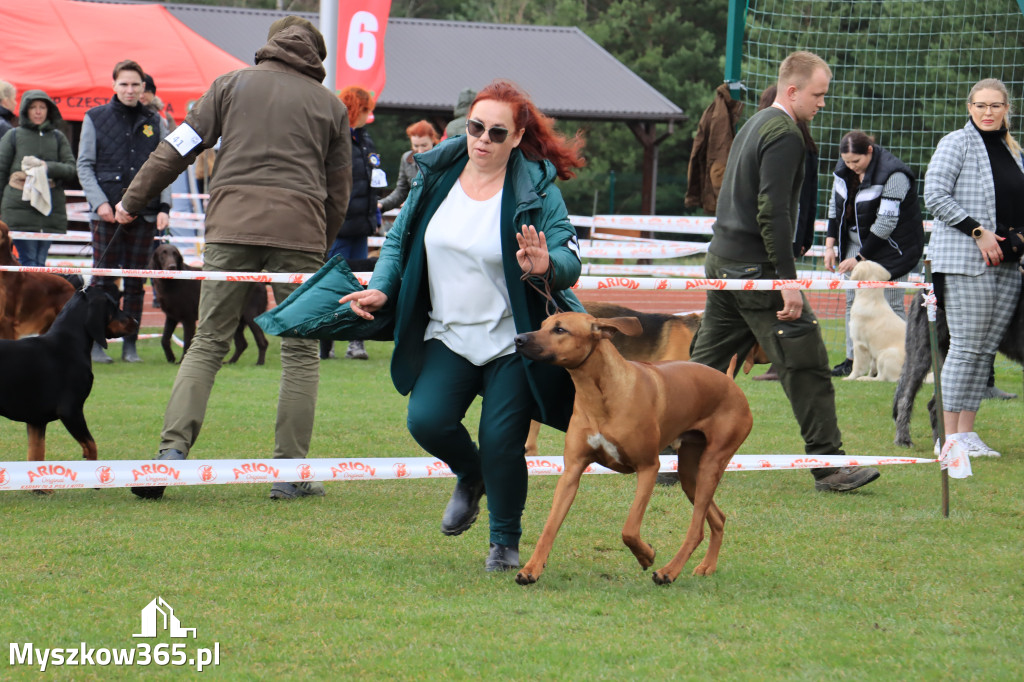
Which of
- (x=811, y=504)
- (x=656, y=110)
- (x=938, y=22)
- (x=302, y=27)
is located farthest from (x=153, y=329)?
(x=656, y=110)

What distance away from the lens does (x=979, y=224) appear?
6105 millimetres

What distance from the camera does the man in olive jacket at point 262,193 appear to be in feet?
17.1

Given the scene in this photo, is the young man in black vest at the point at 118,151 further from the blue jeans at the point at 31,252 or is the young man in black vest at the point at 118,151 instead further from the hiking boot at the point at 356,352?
the hiking boot at the point at 356,352

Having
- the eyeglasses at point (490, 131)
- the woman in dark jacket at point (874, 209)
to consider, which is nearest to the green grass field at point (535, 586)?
the eyeglasses at point (490, 131)

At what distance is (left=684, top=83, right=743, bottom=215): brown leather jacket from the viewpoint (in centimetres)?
1061

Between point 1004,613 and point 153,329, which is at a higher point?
point 1004,613

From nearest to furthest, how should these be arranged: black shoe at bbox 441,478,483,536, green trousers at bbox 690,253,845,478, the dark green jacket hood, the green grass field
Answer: the green grass field, black shoe at bbox 441,478,483,536, green trousers at bbox 690,253,845,478, the dark green jacket hood

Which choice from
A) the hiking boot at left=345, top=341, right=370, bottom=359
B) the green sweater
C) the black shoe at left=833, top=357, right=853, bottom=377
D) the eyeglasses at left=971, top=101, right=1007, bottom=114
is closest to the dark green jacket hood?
the hiking boot at left=345, top=341, right=370, bottom=359

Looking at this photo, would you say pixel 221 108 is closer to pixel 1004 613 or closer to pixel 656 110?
pixel 1004 613

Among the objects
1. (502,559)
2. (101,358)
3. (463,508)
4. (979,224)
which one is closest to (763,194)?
(979,224)

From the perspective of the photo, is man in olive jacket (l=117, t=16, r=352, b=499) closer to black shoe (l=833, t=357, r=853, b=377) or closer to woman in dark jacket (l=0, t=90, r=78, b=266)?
woman in dark jacket (l=0, t=90, r=78, b=266)

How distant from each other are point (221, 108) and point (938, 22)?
57.2 feet

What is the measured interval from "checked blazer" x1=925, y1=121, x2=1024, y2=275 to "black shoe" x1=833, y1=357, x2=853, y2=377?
4.71 m

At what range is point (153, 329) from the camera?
13.2m
